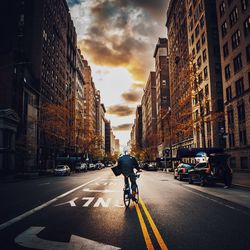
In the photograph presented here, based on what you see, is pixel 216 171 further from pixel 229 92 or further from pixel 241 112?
pixel 229 92

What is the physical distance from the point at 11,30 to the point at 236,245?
2015 inches

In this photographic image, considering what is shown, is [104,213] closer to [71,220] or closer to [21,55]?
[71,220]

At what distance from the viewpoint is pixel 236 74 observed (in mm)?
40688

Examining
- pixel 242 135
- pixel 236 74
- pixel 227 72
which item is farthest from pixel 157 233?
pixel 227 72

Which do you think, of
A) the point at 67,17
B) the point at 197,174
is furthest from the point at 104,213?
the point at 67,17

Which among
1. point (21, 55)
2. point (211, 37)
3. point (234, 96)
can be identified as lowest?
point (234, 96)

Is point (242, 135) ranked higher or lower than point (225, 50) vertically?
lower

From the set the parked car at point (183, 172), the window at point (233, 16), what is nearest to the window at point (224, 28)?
the window at point (233, 16)

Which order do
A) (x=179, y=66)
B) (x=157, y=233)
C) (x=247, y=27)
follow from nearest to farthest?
(x=157, y=233)
(x=247, y=27)
(x=179, y=66)

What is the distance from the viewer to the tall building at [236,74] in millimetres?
37375

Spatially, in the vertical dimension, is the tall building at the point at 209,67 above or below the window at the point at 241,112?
above

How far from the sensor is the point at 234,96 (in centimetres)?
4122

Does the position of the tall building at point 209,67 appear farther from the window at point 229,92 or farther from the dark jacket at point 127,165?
the dark jacket at point 127,165

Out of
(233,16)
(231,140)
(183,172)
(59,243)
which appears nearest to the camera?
(59,243)
